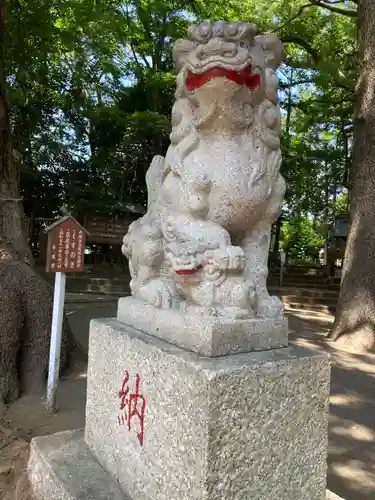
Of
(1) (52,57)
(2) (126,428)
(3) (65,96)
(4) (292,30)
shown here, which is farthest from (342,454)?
(3) (65,96)

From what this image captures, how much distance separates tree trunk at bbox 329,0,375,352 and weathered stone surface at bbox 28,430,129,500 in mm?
4413

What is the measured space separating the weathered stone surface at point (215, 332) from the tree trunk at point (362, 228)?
177 inches

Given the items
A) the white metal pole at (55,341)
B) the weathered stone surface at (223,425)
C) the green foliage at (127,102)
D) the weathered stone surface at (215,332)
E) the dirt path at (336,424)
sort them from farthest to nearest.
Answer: the green foliage at (127,102) < the white metal pole at (55,341) < the dirt path at (336,424) < the weathered stone surface at (215,332) < the weathered stone surface at (223,425)

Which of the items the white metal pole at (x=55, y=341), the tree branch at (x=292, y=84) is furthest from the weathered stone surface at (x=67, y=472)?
the tree branch at (x=292, y=84)

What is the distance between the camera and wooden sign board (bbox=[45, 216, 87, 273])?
11.6 feet

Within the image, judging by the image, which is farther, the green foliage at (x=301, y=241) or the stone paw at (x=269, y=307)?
the green foliage at (x=301, y=241)

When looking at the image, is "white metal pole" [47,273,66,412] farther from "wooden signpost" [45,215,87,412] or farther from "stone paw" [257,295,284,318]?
"stone paw" [257,295,284,318]

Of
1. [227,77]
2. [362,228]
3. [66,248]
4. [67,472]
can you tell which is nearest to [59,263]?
[66,248]

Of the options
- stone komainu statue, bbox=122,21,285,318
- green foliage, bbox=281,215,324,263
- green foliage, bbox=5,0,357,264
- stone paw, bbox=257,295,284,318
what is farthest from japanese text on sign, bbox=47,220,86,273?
green foliage, bbox=281,215,324,263

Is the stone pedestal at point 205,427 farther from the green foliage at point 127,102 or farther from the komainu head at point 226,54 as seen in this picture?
the green foliage at point 127,102

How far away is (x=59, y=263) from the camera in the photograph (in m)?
3.56

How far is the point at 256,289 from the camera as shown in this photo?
1.62m

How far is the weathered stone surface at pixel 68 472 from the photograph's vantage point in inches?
63.0

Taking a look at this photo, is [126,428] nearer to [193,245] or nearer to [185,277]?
[185,277]
